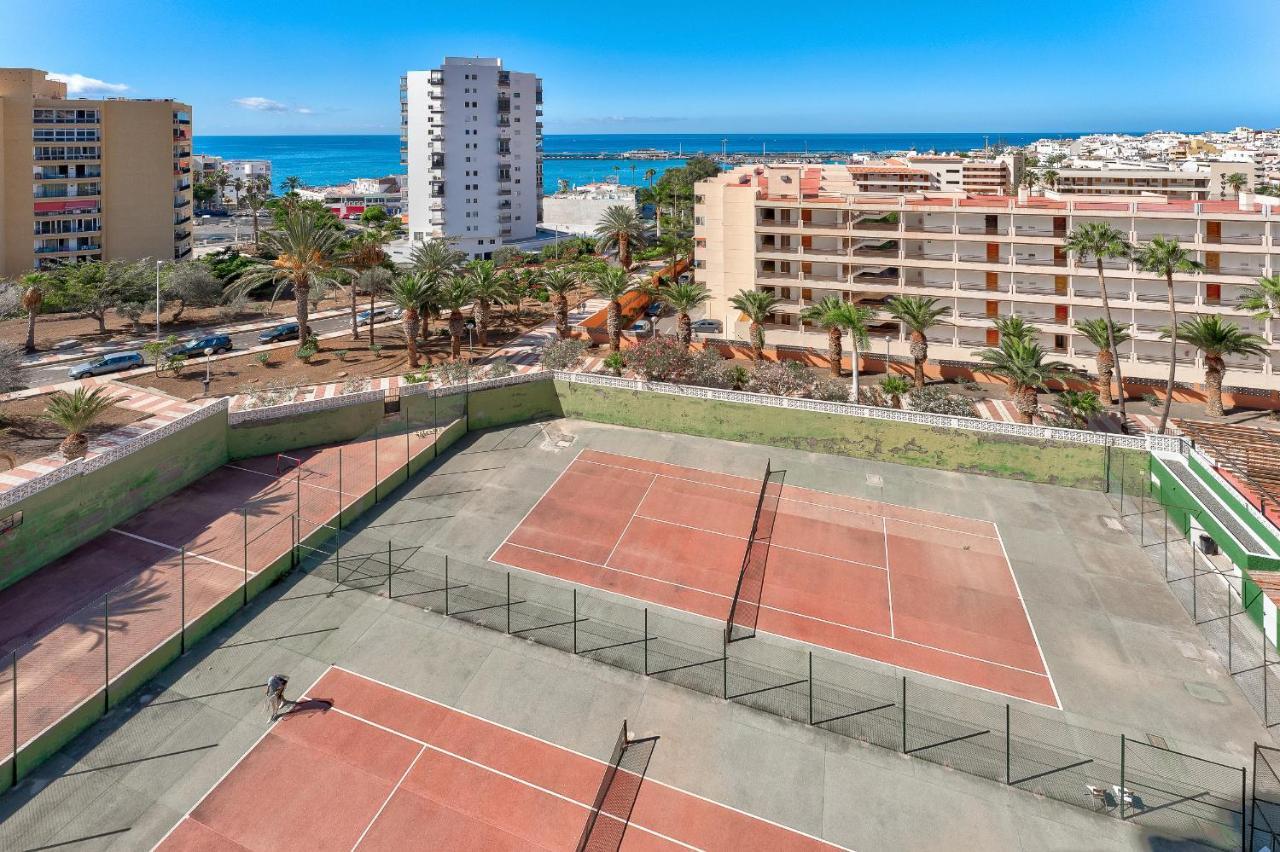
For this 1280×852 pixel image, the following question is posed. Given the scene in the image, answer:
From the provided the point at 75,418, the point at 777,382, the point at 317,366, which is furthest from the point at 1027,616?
the point at 317,366

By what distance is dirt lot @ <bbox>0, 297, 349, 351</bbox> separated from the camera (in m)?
50.9

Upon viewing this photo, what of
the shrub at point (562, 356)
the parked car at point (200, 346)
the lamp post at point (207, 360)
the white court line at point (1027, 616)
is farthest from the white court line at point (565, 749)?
the parked car at point (200, 346)

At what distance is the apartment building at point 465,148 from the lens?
8919 cm

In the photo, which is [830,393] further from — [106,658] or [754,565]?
[106,658]

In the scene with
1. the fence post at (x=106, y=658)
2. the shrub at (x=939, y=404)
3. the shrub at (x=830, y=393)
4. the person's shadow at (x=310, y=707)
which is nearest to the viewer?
the fence post at (x=106, y=658)

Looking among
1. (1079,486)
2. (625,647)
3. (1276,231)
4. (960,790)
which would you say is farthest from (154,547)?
(1276,231)

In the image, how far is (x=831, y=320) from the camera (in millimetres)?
42094

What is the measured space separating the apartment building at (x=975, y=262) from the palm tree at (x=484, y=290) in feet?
49.3

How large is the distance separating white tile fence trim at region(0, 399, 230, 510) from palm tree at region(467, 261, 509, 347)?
2032 cm

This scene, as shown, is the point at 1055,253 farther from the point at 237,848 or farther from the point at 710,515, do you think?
the point at 237,848

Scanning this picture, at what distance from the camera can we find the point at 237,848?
1491 centimetres

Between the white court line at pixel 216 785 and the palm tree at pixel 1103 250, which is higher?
the palm tree at pixel 1103 250

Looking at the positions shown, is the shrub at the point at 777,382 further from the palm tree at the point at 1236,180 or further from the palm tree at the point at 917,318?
the palm tree at the point at 1236,180

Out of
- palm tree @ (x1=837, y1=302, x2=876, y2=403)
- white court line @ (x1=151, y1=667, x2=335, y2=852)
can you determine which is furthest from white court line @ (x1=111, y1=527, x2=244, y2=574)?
palm tree @ (x1=837, y1=302, x2=876, y2=403)
